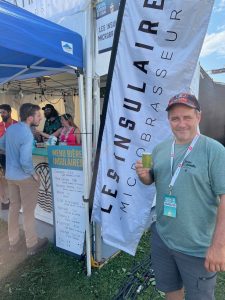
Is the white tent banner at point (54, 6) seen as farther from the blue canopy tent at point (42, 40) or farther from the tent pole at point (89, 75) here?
the blue canopy tent at point (42, 40)

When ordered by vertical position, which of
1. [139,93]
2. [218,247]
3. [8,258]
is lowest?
[8,258]

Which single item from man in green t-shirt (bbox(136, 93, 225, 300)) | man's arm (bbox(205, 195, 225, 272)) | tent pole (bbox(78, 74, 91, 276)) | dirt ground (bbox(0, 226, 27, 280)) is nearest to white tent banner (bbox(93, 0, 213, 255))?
tent pole (bbox(78, 74, 91, 276))

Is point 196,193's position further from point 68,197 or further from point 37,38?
point 68,197

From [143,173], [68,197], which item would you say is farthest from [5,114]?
[143,173]

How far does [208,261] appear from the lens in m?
1.58

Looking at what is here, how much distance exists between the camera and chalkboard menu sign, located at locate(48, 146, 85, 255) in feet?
10.5

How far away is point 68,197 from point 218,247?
6.97 feet

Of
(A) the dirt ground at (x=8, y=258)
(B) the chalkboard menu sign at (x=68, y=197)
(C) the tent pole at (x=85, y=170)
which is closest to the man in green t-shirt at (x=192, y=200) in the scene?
(C) the tent pole at (x=85, y=170)

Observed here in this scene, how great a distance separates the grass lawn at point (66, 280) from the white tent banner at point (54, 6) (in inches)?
116

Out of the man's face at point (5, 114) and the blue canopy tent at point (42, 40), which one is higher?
the blue canopy tent at point (42, 40)

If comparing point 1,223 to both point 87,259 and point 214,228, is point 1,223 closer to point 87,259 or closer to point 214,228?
point 87,259

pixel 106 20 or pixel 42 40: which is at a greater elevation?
pixel 106 20

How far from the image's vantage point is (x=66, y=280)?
3.01 metres

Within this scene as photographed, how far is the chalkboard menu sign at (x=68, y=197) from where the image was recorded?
3195mm
